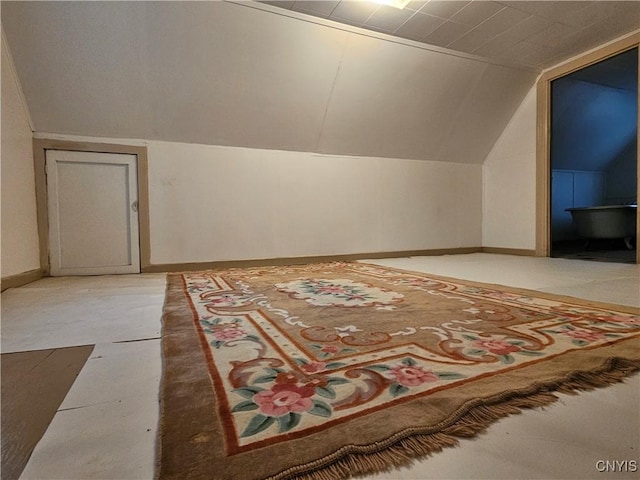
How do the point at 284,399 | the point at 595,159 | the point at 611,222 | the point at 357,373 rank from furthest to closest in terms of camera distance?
the point at 595,159 < the point at 611,222 < the point at 357,373 < the point at 284,399

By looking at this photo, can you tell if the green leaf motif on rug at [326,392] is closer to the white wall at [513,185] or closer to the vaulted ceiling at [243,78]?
the vaulted ceiling at [243,78]

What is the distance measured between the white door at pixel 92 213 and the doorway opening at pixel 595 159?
4710 millimetres

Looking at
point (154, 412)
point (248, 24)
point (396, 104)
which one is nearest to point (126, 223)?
point (248, 24)

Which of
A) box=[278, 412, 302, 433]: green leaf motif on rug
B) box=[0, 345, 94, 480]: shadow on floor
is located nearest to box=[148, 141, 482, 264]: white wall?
box=[0, 345, 94, 480]: shadow on floor

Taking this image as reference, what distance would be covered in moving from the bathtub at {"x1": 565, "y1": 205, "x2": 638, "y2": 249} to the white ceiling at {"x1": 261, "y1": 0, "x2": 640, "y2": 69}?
221 centimetres

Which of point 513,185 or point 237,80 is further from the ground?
point 237,80

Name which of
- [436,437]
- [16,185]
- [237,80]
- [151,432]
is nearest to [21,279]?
[16,185]

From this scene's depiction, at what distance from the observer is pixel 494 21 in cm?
275

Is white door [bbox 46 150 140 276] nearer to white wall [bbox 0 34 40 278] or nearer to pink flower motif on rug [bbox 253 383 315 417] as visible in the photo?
white wall [bbox 0 34 40 278]

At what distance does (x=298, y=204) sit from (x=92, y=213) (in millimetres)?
1914

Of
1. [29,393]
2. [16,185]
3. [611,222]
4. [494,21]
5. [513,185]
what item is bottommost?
[29,393]

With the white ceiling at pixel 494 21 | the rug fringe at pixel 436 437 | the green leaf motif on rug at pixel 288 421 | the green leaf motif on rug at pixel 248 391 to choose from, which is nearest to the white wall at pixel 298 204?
the white ceiling at pixel 494 21

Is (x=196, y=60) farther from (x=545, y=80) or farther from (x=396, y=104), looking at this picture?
(x=545, y=80)

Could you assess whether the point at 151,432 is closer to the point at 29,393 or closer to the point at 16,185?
the point at 29,393
